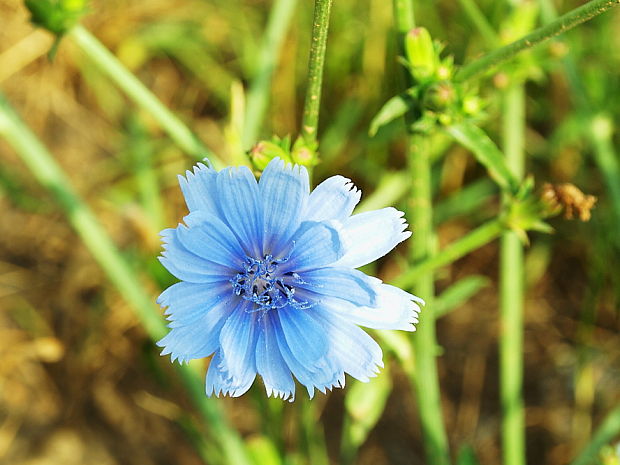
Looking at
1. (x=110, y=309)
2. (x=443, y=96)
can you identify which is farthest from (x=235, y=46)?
(x=443, y=96)

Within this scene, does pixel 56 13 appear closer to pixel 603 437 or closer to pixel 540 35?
pixel 540 35

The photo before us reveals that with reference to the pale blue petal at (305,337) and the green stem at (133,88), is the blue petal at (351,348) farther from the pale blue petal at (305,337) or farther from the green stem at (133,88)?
the green stem at (133,88)

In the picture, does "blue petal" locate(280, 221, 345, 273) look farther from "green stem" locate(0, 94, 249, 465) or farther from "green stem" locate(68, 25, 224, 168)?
"green stem" locate(0, 94, 249, 465)

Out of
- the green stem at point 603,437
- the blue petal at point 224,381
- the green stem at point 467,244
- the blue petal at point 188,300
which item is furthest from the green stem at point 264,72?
the green stem at point 603,437

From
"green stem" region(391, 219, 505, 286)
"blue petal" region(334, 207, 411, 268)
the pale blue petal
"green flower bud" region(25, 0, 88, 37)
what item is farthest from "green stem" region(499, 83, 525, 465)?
"green flower bud" region(25, 0, 88, 37)

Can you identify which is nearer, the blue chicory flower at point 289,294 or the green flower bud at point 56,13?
the blue chicory flower at point 289,294

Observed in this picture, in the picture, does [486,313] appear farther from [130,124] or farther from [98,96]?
[98,96]
